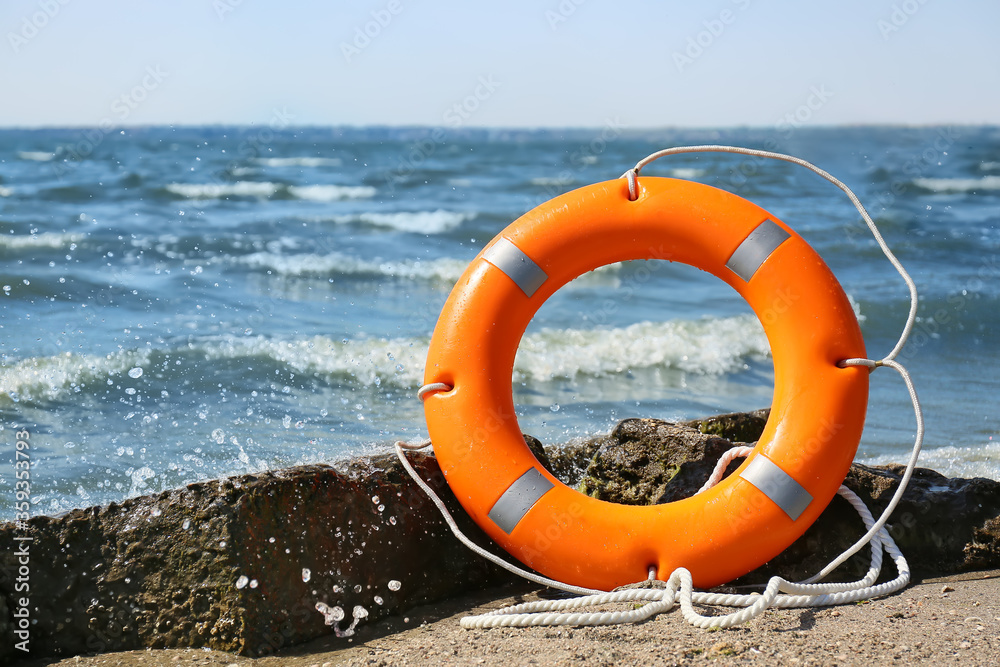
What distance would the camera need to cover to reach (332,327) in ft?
18.1

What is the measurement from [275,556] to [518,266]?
101cm

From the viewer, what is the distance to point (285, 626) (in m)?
2.05

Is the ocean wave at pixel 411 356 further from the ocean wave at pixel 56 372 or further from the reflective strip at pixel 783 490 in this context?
the reflective strip at pixel 783 490

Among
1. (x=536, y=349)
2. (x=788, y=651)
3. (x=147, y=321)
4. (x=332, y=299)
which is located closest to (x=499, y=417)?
(x=788, y=651)

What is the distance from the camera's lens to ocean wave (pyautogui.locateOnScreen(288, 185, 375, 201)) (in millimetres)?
12125

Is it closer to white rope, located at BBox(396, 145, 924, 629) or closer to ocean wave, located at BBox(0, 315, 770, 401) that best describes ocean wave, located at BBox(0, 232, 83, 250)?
ocean wave, located at BBox(0, 315, 770, 401)

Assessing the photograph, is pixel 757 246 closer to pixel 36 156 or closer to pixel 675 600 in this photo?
pixel 675 600

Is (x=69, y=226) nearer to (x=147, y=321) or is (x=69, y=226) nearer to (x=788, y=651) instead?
(x=147, y=321)

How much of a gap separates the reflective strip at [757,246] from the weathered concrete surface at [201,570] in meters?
1.30

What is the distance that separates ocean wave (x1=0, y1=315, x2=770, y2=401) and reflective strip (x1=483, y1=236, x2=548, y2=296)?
7.39 feet

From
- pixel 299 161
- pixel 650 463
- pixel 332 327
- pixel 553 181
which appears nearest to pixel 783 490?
pixel 650 463

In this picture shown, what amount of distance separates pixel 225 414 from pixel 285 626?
1.98m

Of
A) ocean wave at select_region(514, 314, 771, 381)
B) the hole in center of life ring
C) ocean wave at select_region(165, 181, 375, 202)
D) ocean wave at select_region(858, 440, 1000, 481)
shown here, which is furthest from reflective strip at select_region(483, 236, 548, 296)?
ocean wave at select_region(165, 181, 375, 202)

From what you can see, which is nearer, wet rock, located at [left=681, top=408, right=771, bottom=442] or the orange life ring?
the orange life ring
